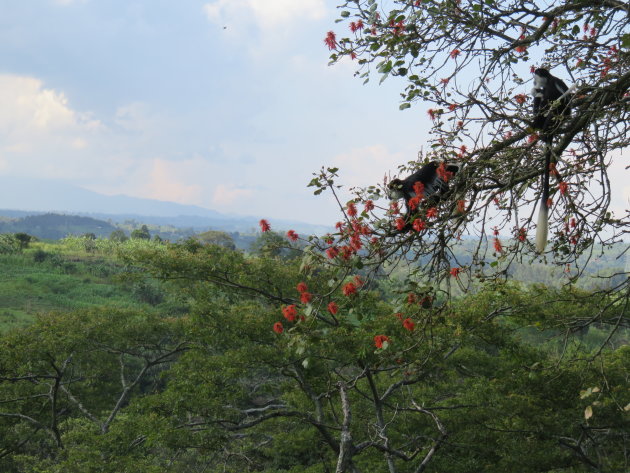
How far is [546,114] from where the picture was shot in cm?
301

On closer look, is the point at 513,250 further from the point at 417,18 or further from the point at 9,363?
the point at 9,363

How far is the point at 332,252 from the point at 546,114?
1.46 meters

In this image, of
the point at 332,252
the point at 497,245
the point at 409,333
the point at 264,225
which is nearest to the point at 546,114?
the point at 497,245

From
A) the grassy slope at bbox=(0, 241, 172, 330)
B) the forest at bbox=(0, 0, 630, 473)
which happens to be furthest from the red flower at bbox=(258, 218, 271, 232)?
the grassy slope at bbox=(0, 241, 172, 330)

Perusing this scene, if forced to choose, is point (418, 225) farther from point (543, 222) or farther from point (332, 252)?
point (543, 222)

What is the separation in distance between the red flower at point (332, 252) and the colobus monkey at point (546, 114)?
4.17 ft

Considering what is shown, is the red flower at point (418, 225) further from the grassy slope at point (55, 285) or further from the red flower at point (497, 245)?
the grassy slope at point (55, 285)

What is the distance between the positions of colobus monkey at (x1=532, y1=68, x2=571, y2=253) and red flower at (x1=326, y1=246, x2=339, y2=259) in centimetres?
127

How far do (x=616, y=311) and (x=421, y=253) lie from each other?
22.2ft

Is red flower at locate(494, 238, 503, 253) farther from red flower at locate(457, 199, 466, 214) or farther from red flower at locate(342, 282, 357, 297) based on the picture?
red flower at locate(342, 282, 357, 297)

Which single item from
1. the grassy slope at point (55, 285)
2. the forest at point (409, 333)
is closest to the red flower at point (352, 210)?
the forest at point (409, 333)

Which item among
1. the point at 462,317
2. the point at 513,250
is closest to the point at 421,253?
the point at 513,250

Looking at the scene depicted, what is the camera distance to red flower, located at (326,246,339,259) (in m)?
3.07

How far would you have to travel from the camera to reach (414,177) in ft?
15.1
